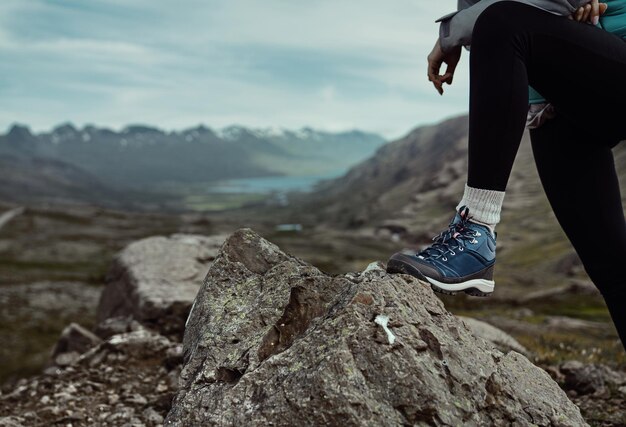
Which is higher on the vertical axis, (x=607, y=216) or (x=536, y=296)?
(x=607, y=216)

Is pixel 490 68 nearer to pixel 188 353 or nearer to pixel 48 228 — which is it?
pixel 188 353

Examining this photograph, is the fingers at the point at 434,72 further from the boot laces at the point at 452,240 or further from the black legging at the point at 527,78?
the boot laces at the point at 452,240

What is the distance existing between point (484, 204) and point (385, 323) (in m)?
1.18

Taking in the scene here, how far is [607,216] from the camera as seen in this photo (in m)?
4.63

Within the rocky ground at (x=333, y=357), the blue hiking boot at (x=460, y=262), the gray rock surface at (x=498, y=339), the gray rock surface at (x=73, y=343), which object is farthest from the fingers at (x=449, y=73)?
the gray rock surface at (x=73, y=343)

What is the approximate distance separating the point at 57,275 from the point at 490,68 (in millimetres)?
127014

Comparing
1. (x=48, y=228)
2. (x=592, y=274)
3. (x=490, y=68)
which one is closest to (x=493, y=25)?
(x=490, y=68)

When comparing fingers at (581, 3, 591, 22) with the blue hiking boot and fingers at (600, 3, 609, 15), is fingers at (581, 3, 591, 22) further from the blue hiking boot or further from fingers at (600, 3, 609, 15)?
the blue hiking boot

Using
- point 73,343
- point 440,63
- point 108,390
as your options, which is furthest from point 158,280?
point 440,63

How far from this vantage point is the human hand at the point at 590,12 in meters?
3.83

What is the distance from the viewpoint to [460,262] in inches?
164

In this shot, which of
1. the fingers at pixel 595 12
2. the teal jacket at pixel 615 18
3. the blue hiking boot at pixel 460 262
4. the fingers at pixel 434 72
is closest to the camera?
the fingers at pixel 595 12

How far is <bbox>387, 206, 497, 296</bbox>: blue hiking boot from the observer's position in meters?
4.16

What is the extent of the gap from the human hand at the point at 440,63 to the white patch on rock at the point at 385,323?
82.7 inches
